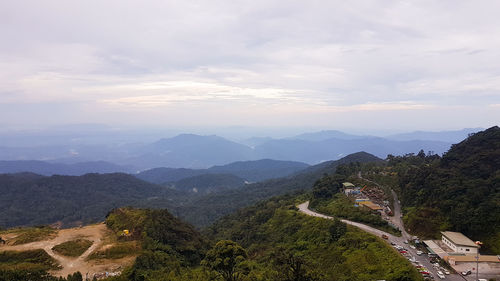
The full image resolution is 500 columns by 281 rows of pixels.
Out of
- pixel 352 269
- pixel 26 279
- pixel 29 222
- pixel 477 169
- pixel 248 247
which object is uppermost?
pixel 477 169

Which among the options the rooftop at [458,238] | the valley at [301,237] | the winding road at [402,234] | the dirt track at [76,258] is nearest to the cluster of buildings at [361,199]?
the valley at [301,237]

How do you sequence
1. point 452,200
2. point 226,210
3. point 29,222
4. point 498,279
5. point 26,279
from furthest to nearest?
point 226,210 → point 29,222 → point 452,200 → point 498,279 → point 26,279

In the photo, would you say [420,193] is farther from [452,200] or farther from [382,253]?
[382,253]

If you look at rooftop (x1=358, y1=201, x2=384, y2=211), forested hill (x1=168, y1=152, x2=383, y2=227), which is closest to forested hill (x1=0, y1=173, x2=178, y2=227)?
forested hill (x1=168, y1=152, x2=383, y2=227)

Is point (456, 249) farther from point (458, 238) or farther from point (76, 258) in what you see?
point (76, 258)

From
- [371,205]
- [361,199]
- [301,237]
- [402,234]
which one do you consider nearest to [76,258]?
[301,237]

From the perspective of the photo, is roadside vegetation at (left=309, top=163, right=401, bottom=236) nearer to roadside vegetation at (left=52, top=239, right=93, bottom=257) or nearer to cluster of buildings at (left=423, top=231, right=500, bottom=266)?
cluster of buildings at (left=423, top=231, right=500, bottom=266)

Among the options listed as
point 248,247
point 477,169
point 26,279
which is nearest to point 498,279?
point 477,169
